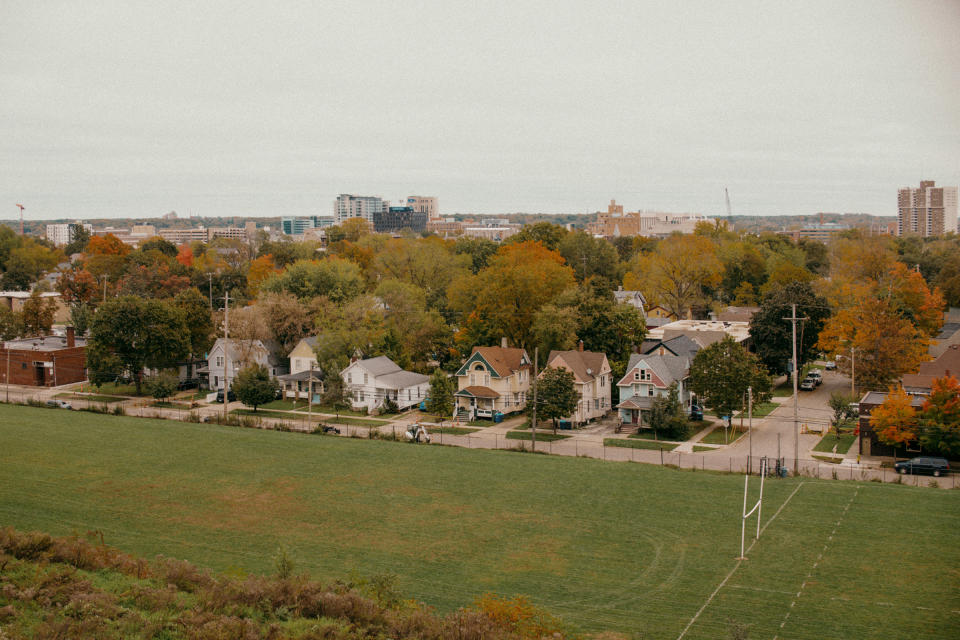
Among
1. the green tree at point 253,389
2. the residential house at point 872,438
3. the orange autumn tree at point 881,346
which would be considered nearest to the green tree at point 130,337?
the green tree at point 253,389

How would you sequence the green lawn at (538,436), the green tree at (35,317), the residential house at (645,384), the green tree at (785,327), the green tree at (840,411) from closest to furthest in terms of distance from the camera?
1. the green tree at (840,411)
2. the green lawn at (538,436)
3. the residential house at (645,384)
4. the green tree at (785,327)
5. the green tree at (35,317)

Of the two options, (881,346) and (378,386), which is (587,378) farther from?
(881,346)

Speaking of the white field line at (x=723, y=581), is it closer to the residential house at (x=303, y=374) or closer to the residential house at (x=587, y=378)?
the residential house at (x=587, y=378)

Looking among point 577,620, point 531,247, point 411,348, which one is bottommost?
point 577,620

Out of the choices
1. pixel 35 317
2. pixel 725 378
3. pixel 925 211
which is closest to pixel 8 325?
pixel 35 317

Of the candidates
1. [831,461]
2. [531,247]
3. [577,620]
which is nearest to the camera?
[577,620]

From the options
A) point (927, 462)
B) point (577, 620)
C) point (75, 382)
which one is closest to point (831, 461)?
point (927, 462)

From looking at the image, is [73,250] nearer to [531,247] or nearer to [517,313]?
[531,247]
